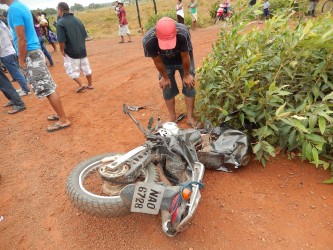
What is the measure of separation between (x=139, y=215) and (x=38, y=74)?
257 centimetres

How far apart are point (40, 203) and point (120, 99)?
9.13ft

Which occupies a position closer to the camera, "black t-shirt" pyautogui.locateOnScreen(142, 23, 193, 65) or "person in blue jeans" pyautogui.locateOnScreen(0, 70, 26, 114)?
"black t-shirt" pyautogui.locateOnScreen(142, 23, 193, 65)

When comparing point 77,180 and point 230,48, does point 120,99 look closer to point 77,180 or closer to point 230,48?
point 230,48

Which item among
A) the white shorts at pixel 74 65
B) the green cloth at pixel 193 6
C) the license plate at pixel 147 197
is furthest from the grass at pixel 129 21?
the license plate at pixel 147 197

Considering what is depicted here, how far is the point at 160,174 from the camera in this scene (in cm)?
238

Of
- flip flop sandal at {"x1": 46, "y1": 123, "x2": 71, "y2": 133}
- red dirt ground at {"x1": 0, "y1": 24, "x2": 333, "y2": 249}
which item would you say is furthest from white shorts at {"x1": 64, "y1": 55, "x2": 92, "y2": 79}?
red dirt ground at {"x1": 0, "y1": 24, "x2": 333, "y2": 249}

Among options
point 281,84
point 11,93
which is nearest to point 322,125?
point 281,84

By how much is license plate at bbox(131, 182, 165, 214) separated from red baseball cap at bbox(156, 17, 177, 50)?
1597 mm

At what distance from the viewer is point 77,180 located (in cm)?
229

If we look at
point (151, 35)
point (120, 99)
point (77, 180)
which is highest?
point (151, 35)

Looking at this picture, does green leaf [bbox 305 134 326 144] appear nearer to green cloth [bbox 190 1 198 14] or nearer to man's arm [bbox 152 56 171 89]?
man's arm [bbox 152 56 171 89]

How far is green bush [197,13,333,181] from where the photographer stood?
7.84 ft

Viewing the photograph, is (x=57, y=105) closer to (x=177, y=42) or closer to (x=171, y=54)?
(x=171, y=54)

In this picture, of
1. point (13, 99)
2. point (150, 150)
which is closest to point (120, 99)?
point (13, 99)
